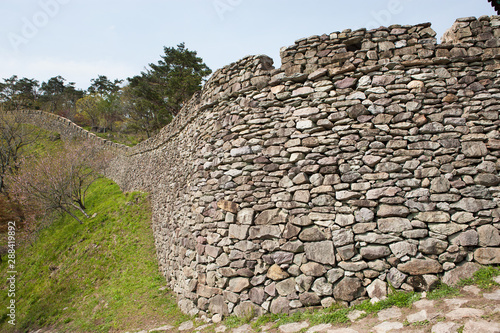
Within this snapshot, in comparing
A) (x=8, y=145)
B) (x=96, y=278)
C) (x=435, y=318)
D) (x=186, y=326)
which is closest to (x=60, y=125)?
(x=8, y=145)

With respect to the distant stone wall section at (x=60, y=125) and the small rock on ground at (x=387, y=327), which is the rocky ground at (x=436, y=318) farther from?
the distant stone wall section at (x=60, y=125)

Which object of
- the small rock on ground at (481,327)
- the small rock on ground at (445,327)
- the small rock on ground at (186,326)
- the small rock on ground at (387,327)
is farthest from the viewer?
the small rock on ground at (186,326)

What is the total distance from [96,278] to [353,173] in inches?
391

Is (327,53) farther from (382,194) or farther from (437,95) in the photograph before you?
(382,194)

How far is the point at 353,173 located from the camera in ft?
15.5

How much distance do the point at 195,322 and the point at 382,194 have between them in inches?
181

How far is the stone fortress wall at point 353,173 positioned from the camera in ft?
14.0

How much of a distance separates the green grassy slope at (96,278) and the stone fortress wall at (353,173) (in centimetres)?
227

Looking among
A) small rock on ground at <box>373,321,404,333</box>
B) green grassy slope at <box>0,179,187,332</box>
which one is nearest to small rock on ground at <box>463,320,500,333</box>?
small rock on ground at <box>373,321,404,333</box>

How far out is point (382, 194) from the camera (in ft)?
14.8

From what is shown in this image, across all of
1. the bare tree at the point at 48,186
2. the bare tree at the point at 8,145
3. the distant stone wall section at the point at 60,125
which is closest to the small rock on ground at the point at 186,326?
the bare tree at the point at 48,186

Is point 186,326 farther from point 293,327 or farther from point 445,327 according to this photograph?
point 445,327

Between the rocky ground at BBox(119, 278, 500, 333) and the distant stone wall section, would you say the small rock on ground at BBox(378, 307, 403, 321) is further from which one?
the distant stone wall section

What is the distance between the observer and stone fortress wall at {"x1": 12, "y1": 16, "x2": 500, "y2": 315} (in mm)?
4258
